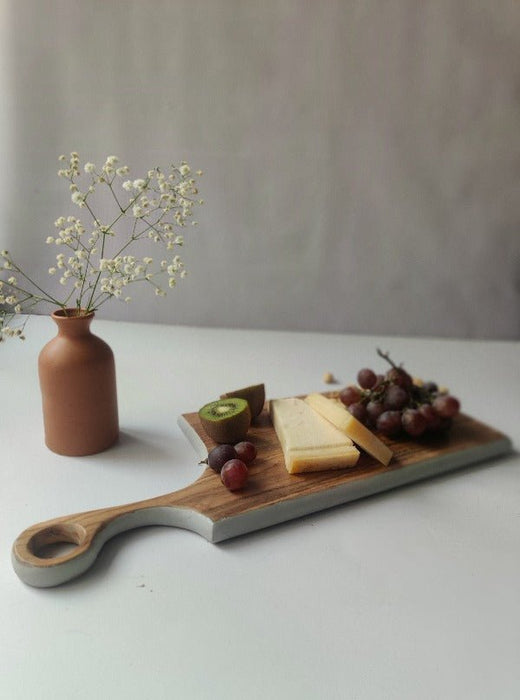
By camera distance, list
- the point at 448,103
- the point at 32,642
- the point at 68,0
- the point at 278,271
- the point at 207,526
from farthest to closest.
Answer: the point at 278,271 < the point at 448,103 < the point at 68,0 < the point at 207,526 < the point at 32,642

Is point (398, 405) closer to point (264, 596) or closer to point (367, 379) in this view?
point (367, 379)

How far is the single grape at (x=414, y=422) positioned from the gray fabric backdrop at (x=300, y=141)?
0.96m

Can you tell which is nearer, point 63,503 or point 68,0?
point 63,503

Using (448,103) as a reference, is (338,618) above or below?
below

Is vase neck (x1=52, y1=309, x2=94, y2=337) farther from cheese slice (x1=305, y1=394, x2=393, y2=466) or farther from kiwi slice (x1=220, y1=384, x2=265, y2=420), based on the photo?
cheese slice (x1=305, y1=394, x2=393, y2=466)

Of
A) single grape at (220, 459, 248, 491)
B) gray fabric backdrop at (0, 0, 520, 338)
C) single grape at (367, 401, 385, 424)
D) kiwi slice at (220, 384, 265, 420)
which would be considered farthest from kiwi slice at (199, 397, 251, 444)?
gray fabric backdrop at (0, 0, 520, 338)

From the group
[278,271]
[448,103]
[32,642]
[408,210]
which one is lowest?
[32,642]

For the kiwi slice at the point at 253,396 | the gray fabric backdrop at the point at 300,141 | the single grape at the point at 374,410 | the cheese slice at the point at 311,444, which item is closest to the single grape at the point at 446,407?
the single grape at the point at 374,410

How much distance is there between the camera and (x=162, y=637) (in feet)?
2.45

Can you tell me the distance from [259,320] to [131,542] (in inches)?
50.4

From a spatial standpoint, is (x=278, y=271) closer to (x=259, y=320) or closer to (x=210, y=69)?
(x=259, y=320)

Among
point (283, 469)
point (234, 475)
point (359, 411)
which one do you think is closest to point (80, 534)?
point (234, 475)

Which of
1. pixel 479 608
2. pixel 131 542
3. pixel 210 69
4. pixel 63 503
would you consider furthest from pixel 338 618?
pixel 210 69

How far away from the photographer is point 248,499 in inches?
38.4
